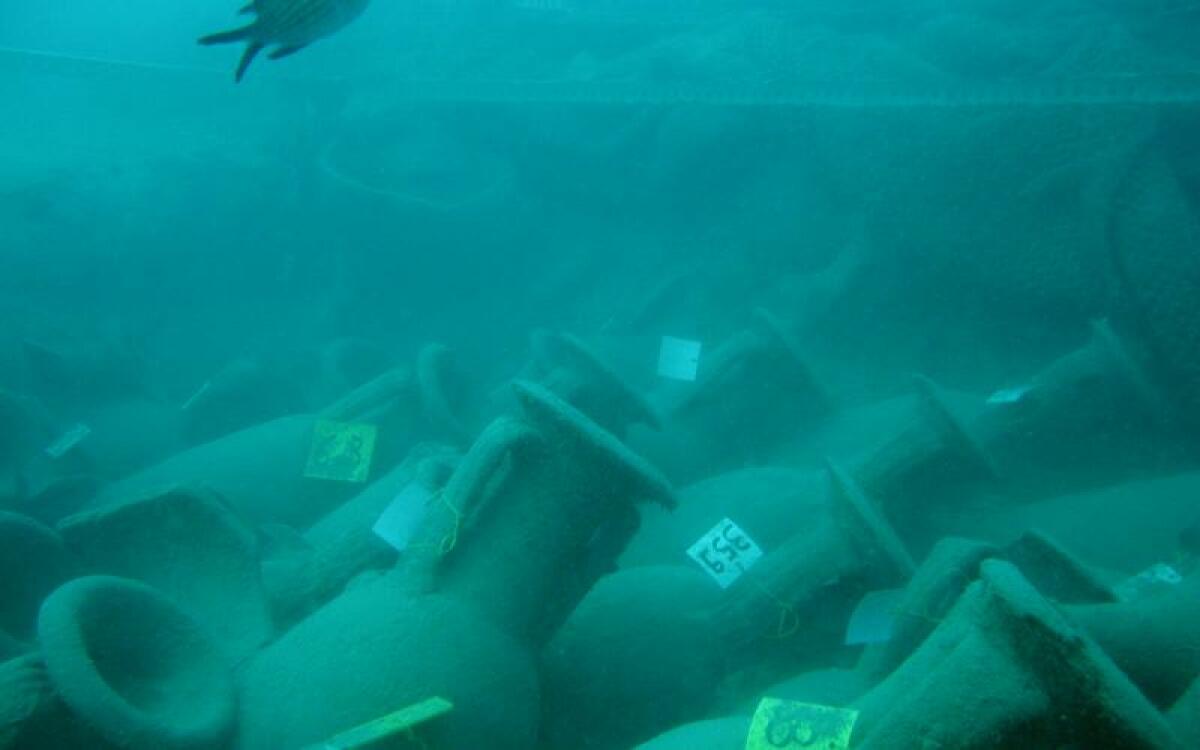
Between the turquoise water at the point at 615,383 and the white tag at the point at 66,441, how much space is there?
0.31 ft

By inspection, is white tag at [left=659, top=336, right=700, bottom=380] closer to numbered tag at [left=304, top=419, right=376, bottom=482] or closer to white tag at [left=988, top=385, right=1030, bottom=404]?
white tag at [left=988, top=385, right=1030, bottom=404]

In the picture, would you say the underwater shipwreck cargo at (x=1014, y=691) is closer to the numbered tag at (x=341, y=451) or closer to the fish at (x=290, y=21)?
the fish at (x=290, y=21)

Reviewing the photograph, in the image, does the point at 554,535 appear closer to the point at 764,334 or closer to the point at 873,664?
the point at 873,664

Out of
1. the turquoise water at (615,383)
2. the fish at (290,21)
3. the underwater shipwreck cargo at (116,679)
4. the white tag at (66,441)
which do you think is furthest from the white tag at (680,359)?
the white tag at (66,441)

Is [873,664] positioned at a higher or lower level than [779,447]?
higher

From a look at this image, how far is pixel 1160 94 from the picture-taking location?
4.63 metres

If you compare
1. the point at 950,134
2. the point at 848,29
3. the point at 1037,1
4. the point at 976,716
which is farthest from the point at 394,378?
the point at 1037,1

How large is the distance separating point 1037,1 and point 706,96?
4.79 metres

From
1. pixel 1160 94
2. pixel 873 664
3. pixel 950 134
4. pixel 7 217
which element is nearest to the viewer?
pixel 873 664

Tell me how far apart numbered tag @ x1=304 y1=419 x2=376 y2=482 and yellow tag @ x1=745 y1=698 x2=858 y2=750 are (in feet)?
9.75

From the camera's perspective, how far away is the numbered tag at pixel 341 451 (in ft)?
13.9

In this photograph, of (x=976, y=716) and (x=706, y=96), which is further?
(x=706, y=96)

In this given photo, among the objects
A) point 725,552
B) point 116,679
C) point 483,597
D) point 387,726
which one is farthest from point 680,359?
point 116,679

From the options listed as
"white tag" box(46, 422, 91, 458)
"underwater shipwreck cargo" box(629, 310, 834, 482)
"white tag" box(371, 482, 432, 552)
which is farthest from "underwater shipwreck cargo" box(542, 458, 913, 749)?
"white tag" box(46, 422, 91, 458)
